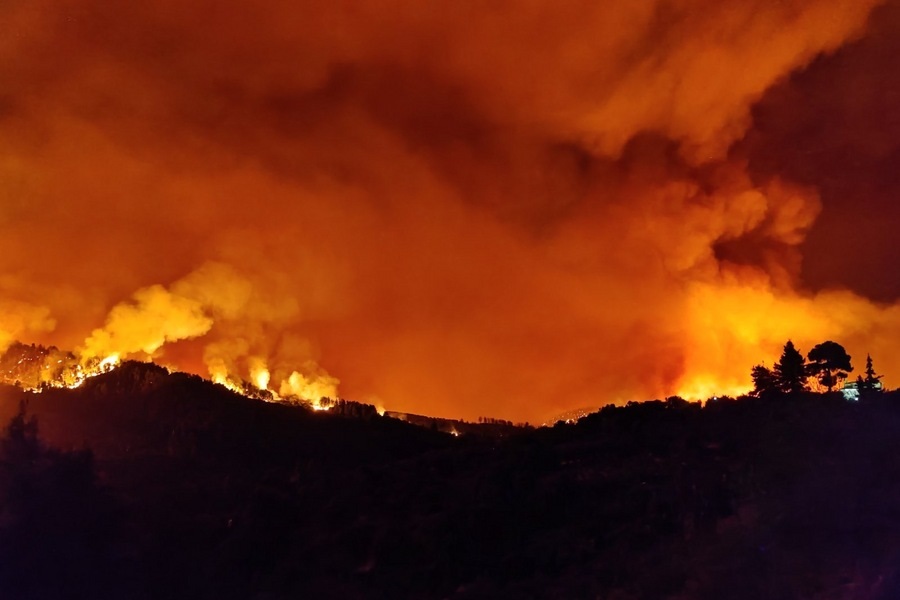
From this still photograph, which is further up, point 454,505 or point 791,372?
point 791,372

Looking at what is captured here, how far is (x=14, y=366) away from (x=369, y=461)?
28.8m

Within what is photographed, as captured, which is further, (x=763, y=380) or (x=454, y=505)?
(x=763, y=380)

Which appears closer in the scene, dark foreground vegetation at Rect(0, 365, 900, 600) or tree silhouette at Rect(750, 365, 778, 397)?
dark foreground vegetation at Rect(0, 365, 900, 600)

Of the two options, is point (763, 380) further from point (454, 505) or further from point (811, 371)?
point (454, 505)

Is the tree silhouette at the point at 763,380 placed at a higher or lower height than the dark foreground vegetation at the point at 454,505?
higher

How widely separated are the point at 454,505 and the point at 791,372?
39.4 meters

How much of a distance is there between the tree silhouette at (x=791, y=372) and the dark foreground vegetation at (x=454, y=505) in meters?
11.5

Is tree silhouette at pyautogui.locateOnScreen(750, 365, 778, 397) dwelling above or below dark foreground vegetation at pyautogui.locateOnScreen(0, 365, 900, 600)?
above

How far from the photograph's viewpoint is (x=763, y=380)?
7281 centimetres

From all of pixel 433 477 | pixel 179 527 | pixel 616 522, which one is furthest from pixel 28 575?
pixel 616 522

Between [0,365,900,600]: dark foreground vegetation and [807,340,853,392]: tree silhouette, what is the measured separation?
14882mm

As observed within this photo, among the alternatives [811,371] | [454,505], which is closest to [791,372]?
[811,371]

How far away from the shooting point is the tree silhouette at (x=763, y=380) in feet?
235

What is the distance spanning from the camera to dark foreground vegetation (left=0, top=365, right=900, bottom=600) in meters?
38.0
